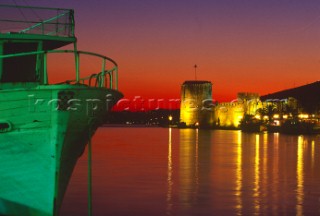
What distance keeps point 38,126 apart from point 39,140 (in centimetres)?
27

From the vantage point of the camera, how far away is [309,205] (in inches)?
642

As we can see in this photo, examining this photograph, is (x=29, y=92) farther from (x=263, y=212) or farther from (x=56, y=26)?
(x=263, y=212)

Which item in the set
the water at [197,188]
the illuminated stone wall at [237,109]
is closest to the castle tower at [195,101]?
the illuminated stone wall at [237,109]

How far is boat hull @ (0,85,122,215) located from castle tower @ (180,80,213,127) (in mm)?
130343

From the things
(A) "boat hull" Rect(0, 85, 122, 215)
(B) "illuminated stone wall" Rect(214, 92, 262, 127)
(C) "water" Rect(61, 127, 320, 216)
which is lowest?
(C) "water" Rect(61, 127, 320, 216)

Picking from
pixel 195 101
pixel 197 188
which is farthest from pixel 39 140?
pixel 195 101

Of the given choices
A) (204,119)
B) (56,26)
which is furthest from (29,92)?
(204,119)

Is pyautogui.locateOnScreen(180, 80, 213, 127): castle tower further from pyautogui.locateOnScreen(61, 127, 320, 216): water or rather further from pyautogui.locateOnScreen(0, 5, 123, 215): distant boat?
pyautogui.locateOnScreen(0, 5, 123, 215): distant boat

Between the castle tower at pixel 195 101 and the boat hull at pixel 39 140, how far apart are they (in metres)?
130

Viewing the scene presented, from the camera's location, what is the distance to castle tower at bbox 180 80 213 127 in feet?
474

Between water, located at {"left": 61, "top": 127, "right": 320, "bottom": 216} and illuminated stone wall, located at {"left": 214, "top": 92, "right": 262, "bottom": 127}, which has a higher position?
illuminated stone wall, located at {"left": 214, "top": 92, "right": 262, "bottom": 127}

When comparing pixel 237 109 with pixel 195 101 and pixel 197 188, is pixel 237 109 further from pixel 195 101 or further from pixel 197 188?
pixel 197 188

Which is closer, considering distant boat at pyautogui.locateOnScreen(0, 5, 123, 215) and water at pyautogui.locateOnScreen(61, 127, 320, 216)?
distant boat at pyautogui.locateOnScreen(0, 5, 123, 215)

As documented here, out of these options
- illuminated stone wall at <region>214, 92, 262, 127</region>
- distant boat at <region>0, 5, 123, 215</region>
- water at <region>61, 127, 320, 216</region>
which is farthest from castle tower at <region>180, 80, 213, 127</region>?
distant boat at <region>0, 5, 123, 215</region>
